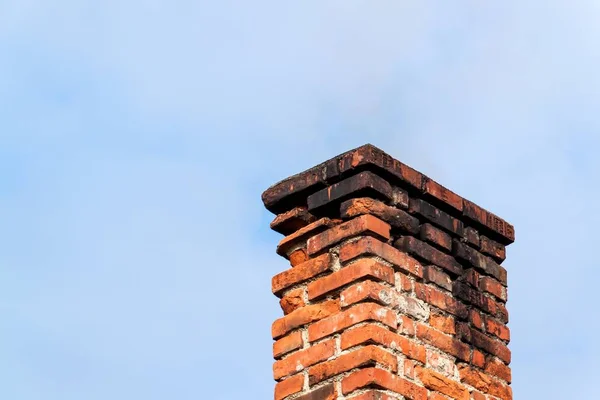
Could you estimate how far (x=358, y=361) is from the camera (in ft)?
14.6

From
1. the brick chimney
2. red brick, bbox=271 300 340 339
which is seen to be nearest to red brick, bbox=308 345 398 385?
the brick chimney

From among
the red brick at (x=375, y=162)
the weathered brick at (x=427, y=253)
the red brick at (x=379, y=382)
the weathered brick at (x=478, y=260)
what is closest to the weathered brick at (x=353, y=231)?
the weathered brick at (x=427, y=253)

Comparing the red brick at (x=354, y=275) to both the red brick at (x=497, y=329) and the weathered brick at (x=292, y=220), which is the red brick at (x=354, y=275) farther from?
the red brick at (x=497, y=329)

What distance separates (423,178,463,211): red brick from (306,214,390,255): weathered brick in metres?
0.33

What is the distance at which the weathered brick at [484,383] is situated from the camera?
16.0 feet

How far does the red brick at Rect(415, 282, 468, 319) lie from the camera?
190 inches

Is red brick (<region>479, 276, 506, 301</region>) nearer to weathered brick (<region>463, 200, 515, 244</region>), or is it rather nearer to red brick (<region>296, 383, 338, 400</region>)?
weathered brick (<region>463, 200, 515, 244</region>)

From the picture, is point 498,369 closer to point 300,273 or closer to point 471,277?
point 471,277

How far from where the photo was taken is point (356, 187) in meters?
4.81

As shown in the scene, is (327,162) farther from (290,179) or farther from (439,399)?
(439,399)

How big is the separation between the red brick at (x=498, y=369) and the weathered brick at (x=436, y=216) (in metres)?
0.55

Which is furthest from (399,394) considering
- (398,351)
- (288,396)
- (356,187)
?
(356,187)

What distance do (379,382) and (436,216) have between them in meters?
0.94

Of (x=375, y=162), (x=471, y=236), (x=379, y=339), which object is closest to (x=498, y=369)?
(x=471, y=236)
